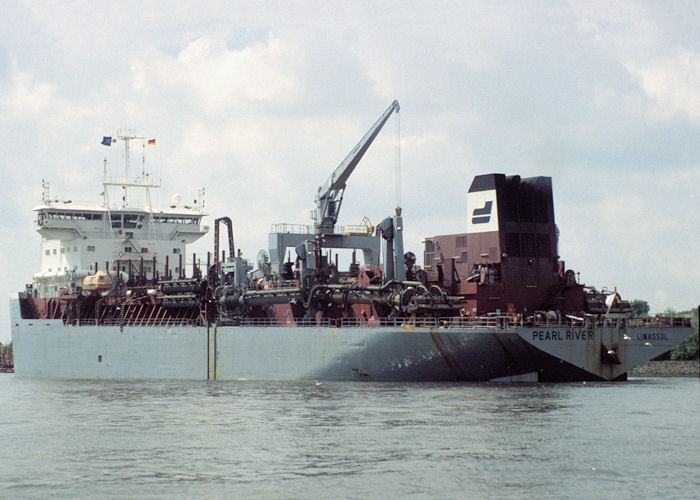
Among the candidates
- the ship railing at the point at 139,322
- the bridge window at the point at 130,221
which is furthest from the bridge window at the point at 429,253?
the bridge window at the point at 130,221

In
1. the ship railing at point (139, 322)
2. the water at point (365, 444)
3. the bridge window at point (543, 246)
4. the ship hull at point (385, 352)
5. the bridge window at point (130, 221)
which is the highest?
the bridge window at point (130, 221)

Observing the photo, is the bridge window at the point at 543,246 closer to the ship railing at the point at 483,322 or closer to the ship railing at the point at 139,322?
the ship railing at the point at 483,322

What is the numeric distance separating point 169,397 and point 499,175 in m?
16.5

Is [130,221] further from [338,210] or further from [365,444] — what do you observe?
[365,444]

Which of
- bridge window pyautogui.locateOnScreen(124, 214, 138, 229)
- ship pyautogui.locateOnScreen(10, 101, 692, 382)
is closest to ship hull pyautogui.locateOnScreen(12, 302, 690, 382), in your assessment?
ship pyautogui.locateOnScreen(10, 101, 692, 382)

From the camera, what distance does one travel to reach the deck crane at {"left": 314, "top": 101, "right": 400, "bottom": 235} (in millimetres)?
52781

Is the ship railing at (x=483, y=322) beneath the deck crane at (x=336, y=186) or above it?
beneath

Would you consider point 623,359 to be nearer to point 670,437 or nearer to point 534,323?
point 534,323

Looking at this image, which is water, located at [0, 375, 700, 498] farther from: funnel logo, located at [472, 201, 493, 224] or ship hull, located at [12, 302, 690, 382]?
funnel logo, located at [472, 201, 493, 224]

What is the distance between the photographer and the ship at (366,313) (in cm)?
3969

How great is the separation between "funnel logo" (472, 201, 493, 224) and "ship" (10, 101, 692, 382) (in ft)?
0.21

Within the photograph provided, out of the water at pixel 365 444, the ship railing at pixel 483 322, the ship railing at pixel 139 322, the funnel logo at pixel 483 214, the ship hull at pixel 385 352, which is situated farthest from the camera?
the ship railing at pixel 139 322

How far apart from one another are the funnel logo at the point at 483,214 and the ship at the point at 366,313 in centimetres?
6

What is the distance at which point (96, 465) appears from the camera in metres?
23.1
